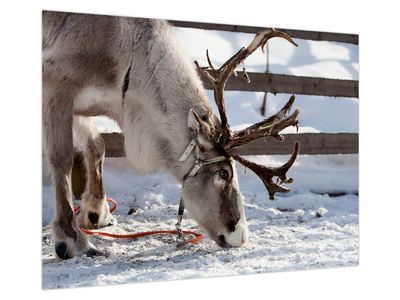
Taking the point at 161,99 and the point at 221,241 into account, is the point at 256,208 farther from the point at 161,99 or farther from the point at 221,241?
the point at 161,99

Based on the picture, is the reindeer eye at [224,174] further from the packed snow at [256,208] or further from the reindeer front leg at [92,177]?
the reindeer front leg at [92,177]

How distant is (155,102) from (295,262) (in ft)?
3.19

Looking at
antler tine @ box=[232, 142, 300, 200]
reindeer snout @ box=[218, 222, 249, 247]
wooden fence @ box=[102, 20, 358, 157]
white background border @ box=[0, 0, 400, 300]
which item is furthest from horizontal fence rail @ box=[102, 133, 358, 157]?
reindeer snout @ box=[218, 222, 249, 247]

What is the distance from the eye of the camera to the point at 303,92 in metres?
3.73

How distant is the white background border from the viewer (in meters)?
2.38

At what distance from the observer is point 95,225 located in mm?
3133

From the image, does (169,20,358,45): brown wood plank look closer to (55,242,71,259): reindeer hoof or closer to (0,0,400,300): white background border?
(0,0,400,300): white background border

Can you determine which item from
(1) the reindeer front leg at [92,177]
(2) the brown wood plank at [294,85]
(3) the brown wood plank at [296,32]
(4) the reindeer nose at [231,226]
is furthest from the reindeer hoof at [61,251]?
(2) the brown wood plank at [294,85]

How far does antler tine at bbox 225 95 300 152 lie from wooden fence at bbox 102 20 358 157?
55 cm

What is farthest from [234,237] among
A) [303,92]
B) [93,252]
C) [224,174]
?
[303,92]

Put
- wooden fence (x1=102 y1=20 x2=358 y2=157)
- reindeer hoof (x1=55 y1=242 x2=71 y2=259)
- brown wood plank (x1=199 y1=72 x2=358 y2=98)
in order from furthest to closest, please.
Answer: brown wood plank (x1=199 y1=72 x2=358 y2=98) < wooden fence (x1=102 y1=20 x2=358 y2=157) < reindeer hoof (x1=55 y1=242 x2=71 y2=259)

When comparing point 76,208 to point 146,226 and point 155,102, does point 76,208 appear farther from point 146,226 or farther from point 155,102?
point 155,102
